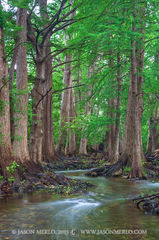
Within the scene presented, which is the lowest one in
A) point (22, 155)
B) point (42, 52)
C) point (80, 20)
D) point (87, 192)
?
point (87, 192)

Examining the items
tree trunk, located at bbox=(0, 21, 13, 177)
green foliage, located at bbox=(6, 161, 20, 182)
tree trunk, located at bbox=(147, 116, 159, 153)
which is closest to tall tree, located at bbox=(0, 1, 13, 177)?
tree trunk, located at bbox=(0, 21, 13, 177)

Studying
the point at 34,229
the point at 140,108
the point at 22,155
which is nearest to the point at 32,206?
the point at 34,229

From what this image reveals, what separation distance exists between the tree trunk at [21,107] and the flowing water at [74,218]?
2.66 meters

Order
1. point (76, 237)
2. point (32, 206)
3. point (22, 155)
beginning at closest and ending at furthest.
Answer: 1. point (76, 237)
2. point (32, 206)
3. point (22, 155)

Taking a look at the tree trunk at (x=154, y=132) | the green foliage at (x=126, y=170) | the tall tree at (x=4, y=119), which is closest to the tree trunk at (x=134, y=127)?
the green foliage at (x=126, y=170)

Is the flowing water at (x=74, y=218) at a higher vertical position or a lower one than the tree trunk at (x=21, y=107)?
lower

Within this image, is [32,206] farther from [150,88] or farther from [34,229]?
[150,88]

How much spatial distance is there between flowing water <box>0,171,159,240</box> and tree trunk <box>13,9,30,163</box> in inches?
105

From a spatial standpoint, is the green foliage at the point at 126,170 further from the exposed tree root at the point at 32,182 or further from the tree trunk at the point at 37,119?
the tree trunk at the point at 37,119

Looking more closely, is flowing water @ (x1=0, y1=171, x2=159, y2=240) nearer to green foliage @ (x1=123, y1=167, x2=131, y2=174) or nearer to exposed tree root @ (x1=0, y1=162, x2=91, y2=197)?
exposed tree root @ (x1=0, y1=162, x2=91, y2=197)

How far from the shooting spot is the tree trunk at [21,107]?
11531mm

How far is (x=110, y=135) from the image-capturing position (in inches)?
920

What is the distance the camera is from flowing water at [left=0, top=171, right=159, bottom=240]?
5324 mm

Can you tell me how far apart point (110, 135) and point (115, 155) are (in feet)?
12.1
